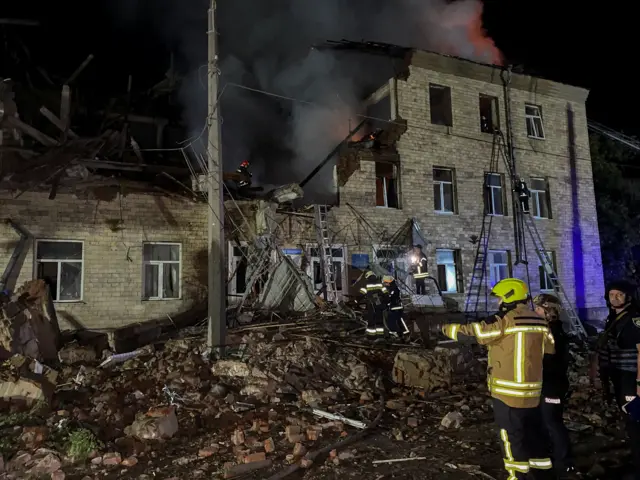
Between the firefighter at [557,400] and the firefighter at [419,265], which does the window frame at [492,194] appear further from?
the firefighter at [557,400]

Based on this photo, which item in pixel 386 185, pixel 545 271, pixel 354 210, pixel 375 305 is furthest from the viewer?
pixel 545 271

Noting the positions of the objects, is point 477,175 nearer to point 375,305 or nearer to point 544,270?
point 544,270

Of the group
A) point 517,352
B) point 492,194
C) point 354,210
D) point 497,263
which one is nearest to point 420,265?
point 354,210

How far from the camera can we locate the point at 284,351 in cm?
788

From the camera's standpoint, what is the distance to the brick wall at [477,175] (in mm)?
13844

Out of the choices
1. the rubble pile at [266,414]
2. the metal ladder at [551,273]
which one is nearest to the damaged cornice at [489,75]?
the metal ladder at [551,273]

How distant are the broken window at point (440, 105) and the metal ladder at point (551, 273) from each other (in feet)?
13.4

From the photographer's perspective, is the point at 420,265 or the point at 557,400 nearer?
the point at 557,400

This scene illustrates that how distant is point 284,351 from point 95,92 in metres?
11.5

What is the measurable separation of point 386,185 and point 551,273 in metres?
6.06

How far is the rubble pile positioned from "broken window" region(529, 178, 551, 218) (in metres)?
8.47

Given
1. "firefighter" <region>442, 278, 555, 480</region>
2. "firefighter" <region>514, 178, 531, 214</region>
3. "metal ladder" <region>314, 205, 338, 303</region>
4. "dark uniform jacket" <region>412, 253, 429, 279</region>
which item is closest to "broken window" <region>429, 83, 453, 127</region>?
"firefighter" <region>514, 178, 531, 214</region>

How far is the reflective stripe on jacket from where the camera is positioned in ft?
12.3

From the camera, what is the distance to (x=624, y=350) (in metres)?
4.04
